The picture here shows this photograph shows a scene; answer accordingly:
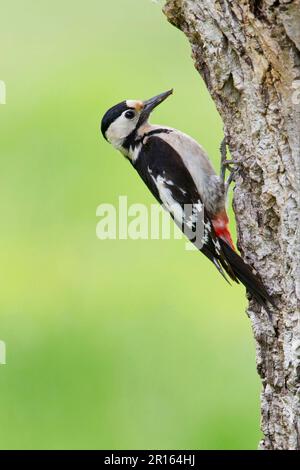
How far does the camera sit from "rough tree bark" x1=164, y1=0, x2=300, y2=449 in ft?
16.9

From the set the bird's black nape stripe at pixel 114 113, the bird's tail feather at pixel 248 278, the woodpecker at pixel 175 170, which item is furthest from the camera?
the bird's black nape stripe at pixel 114 113

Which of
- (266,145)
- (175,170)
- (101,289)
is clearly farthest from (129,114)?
(101,289)

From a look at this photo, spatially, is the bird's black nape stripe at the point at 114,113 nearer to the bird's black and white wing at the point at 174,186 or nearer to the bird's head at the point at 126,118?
the bird's head at the point at 126,118

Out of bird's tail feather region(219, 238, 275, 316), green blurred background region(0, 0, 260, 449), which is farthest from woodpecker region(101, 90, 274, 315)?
green blurred background region(0, 0, 260, 449)

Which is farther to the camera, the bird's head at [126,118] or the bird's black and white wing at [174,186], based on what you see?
the bird's head at [126,118]

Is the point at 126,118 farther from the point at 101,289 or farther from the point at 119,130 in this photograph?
the point at 101,289

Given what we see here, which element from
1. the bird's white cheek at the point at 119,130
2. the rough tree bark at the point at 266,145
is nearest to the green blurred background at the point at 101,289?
the bird's white cheek at the point at 119,130

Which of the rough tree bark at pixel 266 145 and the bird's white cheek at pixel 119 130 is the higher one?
the bird's white cheek at pixel 119 130

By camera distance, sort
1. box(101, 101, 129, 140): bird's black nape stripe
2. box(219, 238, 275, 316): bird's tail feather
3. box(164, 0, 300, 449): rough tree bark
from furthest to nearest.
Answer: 1. box(101, 101, 129, 140): bird's black nape stripe
2. box(219, 238, 275, 316): bird's tail feather
3. box(164, 0, 300, 449): rough tree bark

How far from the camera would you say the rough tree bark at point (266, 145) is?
515 cm

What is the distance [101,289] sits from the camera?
9.20m

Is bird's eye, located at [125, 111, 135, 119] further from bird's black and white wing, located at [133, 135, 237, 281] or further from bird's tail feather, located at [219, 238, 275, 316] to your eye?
bird's tail feather, located at [219, 238, 275, 316]

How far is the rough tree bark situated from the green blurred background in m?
2.19
